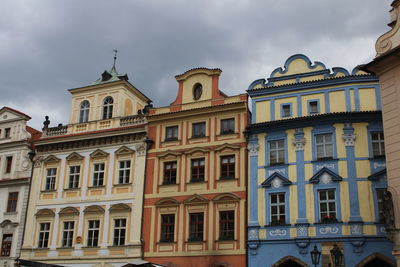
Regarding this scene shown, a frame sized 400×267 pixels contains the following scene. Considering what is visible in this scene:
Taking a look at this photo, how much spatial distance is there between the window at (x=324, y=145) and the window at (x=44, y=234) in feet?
64.5

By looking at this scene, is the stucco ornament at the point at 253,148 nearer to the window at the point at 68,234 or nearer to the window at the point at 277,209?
the window at the point at 277,209

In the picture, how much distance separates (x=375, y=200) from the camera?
27.9m

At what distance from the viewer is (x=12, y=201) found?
126ft

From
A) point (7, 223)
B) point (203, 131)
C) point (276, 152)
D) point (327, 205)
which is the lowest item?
point (7, 223)

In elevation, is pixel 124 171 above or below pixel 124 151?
below

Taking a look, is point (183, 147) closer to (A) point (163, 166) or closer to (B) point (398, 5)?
(A) point (163, 166)

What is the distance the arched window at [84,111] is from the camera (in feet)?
129

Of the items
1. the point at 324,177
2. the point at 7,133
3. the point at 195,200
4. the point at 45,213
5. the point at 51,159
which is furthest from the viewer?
the point at 7,133

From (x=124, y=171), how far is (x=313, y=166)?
42.9 ft

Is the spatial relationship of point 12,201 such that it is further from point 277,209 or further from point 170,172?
point 277,209

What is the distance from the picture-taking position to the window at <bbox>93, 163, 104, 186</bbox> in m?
35.9

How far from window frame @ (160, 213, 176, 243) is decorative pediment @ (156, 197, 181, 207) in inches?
26.3

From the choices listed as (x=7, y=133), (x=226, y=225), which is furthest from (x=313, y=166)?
(x=7, y=133)

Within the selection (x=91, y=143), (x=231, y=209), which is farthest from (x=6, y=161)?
(x=231, y=209)
